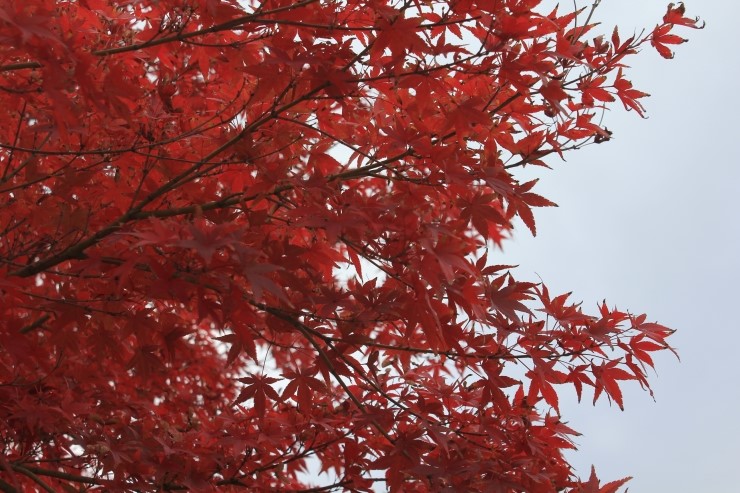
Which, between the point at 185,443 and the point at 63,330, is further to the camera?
the point at 185,443

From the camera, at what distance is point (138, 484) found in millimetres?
2426

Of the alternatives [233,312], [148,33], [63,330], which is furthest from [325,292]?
[148,33]

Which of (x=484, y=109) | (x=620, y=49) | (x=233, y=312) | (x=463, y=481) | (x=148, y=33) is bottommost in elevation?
(x=463, y=481)

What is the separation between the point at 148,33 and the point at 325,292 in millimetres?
1166

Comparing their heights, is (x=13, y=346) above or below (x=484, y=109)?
below

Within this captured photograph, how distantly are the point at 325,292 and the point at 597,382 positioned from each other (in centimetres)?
90

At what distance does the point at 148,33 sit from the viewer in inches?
101

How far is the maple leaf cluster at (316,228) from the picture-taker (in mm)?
2002

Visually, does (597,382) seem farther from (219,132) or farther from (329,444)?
(219,132)

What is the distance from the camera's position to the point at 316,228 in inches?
92.7

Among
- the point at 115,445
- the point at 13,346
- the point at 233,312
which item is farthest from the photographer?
the point at 115,445

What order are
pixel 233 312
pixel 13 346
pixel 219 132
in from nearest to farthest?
pixel 233 312 < pixel 13 346 < pixel 219 132

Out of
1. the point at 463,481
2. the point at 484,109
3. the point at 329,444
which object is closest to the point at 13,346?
the point at 329,444

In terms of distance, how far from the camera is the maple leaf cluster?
6.57 ft
